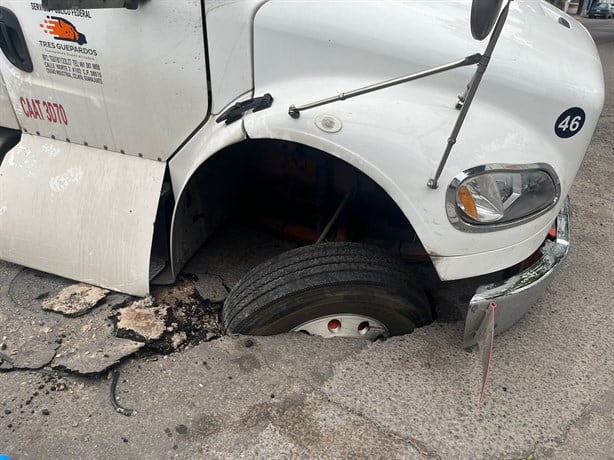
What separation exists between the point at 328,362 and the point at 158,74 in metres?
1.47

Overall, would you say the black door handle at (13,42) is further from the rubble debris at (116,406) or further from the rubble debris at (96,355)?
the rubble debris at (116,406)

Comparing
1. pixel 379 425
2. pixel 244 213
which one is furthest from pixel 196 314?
pixel 379 425

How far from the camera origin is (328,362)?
2.21m

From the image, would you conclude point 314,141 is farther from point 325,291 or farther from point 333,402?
point 333,402

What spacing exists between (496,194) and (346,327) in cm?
91

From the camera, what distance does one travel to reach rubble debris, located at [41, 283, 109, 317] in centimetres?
245

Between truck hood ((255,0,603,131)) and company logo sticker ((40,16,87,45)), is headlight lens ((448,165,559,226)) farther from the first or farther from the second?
company logo sticker ((40,16,87,45))

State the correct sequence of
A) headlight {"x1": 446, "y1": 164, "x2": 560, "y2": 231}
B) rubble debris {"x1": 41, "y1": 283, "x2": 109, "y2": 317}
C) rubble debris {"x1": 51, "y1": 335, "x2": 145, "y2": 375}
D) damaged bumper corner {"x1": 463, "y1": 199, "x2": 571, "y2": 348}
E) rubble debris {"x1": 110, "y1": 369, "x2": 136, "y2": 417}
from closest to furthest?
headlight {"x1": 446, "y1": 164, "x2": 560, "y2": 231} → damaged bumper corner {"x1": 463, "y1": 199, "x2": 571, "y2": 348} → rubble debris {"x1": 110, "y1": 369, "x2": 136, "y2": 417} → rubble debris {"x1": 51, "y1": 335, "x2": 145, "y2": 375} → rubble debris {"x1": 41, "y1": 283, "x2": 109, "y2": 317}

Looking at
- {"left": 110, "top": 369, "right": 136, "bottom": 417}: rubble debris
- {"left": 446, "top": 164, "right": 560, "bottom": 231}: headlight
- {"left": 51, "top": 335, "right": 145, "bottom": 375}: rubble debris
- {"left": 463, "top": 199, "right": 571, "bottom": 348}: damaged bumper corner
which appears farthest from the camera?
{"left": 51, "top": 335, "right": 145, "bottom": 375}: rubble debris

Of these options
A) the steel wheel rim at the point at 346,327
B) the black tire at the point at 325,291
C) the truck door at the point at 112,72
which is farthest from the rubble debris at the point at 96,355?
the truck door at the point at 112,72

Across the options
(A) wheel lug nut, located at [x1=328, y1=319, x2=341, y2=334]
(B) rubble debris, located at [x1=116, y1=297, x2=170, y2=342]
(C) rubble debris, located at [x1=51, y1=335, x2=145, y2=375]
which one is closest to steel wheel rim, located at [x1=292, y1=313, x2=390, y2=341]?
(A) wheel lug nut, located at [x1=328, y1=319, x2=341, y2=334]

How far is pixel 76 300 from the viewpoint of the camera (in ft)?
8.21

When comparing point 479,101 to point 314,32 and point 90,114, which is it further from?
point 90,114

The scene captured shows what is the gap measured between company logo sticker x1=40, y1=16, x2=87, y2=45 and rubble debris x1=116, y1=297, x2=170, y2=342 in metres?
1.26
